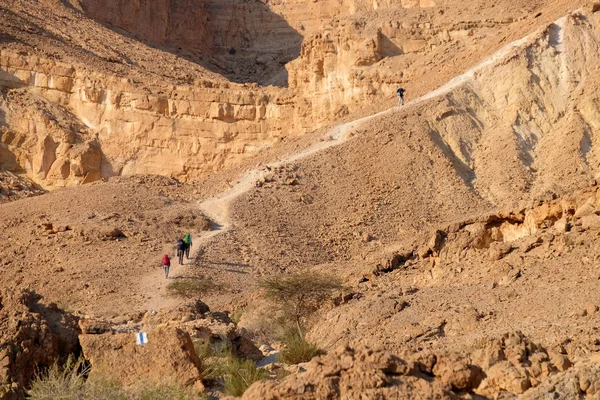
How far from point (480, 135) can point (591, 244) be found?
18.7 m

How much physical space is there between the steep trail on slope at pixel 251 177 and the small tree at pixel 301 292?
11.9 feet

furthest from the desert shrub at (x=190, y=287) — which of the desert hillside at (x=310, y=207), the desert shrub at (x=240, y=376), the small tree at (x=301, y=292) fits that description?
the desert shrub at (x=240, y=376)

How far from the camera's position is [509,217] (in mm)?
18594

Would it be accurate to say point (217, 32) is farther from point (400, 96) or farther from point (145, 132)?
point (400, 96)

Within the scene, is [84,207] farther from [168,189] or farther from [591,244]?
[591,244]

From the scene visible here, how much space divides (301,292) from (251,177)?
13321 millimetres

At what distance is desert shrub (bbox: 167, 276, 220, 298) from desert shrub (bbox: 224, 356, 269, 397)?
1147 cm

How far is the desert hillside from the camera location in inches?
479

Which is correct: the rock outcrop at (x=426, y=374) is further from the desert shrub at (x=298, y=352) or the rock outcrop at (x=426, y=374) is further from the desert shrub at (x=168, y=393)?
the desert shrub at (x=298, y=352)

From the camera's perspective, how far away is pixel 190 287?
81.8ft

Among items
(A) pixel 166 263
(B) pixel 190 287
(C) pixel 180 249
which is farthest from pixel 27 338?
(C) pixel 180 249

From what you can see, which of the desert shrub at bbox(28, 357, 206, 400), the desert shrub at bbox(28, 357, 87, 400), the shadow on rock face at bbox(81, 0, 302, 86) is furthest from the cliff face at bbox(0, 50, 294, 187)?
the desert shrub at bbox(28, 357, 206, 400)

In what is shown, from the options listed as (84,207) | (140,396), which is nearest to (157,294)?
(84,207)

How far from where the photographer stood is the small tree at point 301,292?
773 inches
